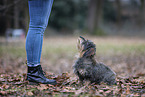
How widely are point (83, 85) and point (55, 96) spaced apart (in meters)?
0.68

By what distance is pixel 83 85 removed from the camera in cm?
329

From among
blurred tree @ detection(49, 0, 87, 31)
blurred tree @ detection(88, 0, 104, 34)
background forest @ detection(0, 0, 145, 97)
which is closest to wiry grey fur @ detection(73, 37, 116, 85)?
background forest @ detection(0, 0, 145, 97)

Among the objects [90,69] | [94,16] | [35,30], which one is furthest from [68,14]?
[90,69]

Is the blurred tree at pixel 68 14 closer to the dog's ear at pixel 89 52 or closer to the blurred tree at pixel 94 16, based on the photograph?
the blurred tree at pixel 94 16

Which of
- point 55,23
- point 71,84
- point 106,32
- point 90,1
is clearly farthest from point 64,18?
point 71,84

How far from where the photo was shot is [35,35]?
3.12m

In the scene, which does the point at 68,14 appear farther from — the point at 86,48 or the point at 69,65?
the point at 86,48

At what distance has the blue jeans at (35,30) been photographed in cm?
311

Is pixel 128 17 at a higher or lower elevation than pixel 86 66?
higher

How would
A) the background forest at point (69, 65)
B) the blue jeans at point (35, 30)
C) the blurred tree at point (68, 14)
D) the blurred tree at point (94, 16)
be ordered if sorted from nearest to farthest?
the background forest at point (69, 65), the blue jeans at point (35, 30), the blurred tree at point (94, 16), the blurred tree at point (68, 14)

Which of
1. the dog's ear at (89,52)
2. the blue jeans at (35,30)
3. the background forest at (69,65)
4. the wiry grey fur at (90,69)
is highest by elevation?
the blue jeans at (35,30)

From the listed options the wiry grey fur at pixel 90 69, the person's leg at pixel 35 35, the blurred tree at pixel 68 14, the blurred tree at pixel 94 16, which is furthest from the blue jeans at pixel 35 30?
the blurred tree at pixel 68 14

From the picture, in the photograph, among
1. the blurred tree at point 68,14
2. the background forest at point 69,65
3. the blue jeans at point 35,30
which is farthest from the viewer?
the blurred tree at point 68,14

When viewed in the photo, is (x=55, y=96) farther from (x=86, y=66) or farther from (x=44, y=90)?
(x=86, y=66)
